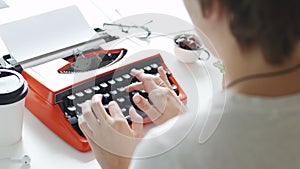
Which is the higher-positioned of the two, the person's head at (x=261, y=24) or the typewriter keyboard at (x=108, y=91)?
the person's head at (x=261, y=24)

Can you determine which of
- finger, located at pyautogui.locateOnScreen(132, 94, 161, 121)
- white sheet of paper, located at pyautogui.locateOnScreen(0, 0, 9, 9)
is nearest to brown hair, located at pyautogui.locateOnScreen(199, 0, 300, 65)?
finger, located at pyautogui.locateOnScreen(132, 94, 161, 121)

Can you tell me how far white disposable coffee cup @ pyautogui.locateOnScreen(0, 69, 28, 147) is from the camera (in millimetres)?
972

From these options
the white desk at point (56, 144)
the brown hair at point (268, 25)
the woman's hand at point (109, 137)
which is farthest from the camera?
the white desk at point (56, 144)

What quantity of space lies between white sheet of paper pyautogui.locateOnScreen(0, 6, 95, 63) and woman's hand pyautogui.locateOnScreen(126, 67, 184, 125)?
0.87 ft

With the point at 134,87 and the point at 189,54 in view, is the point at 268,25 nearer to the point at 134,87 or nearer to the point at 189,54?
the point at 134,87

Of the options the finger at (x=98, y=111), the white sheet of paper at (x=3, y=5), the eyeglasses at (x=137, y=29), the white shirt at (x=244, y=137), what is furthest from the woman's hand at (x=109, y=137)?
the white sheet of paper at (x=3, y=5)

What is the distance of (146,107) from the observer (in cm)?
99

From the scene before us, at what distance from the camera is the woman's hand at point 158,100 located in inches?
36.1

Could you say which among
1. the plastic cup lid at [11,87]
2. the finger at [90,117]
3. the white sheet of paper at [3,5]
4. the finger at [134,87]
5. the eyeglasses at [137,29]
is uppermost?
the plastic cup lid at [11,87]

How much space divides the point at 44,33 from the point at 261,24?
2.50 feet

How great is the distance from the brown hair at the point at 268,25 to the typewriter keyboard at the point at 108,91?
0.48 metres

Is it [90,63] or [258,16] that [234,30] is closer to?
[258,16]

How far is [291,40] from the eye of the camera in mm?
572

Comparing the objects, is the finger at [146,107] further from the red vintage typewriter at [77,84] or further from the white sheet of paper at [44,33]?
the white sheet of paper at [44,33]
